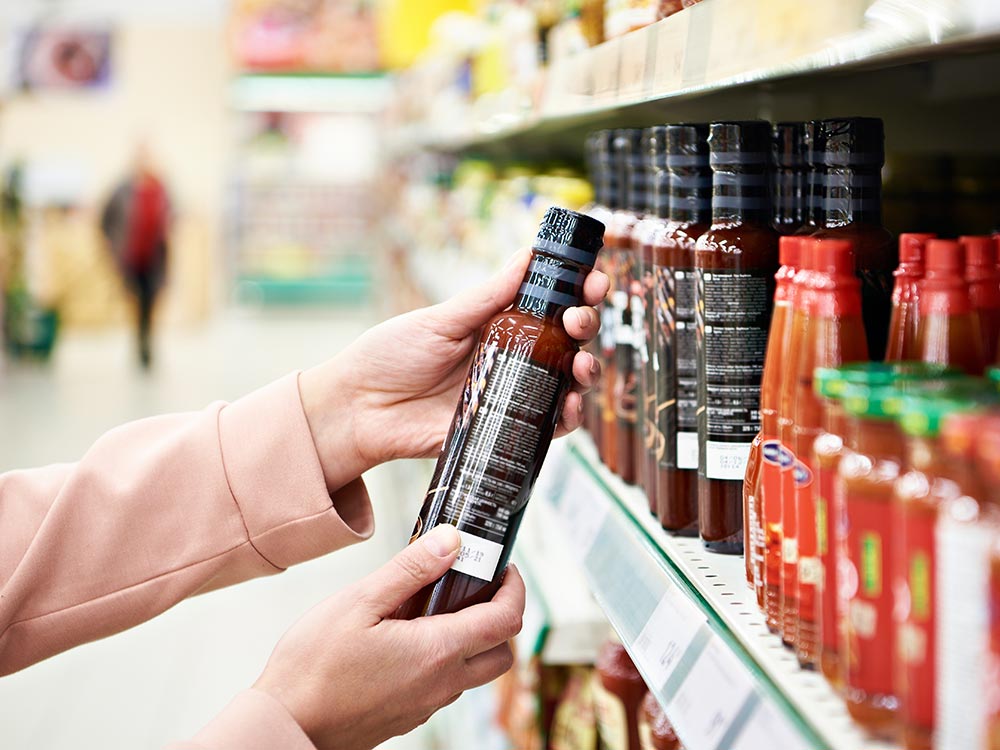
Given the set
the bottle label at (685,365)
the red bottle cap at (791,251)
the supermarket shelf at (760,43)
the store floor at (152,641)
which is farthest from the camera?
the store floor at (152,641)

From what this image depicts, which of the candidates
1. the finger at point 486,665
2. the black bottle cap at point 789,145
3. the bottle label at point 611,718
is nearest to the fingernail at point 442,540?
the finger at point 486,665

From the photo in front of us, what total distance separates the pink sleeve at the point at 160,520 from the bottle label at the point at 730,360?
56 cm

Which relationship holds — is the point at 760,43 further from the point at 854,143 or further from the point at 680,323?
the point at 680,323

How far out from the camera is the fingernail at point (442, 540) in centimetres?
103

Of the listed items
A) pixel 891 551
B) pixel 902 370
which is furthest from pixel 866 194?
pixel 891 551

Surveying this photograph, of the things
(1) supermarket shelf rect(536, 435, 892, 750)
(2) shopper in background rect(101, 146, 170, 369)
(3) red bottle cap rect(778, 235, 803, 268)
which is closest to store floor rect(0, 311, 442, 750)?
(2) shopper in background rect(101, 146, 170, 369)

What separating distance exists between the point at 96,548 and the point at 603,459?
641 mm

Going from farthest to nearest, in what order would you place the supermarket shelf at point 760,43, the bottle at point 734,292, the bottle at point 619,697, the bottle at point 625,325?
the bottle at point 619,697 < the bottle at point 625,325 < the bottle at point 734,292 < the supermarket shelf at point 760,43

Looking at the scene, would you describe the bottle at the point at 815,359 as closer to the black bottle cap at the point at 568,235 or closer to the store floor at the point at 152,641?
the black bottle cap at the point at 568,235

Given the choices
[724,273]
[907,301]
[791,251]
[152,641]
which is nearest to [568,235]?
[724,273]

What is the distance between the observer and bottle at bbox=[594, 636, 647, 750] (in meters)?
1.50

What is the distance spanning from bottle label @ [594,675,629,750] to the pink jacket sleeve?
403mm

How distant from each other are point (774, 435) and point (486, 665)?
1.30 ft

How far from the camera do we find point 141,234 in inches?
401
